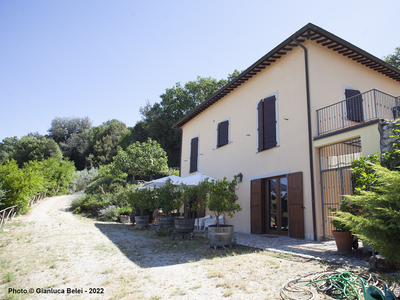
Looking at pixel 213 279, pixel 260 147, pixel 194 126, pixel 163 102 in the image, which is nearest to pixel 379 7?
pixel 260 147

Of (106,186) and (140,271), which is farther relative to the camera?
(106,186)

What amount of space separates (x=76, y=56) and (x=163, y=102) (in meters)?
19.9

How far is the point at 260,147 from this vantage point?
29.7 ft

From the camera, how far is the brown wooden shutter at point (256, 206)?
342 inches

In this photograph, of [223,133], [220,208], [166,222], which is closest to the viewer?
[220,208]

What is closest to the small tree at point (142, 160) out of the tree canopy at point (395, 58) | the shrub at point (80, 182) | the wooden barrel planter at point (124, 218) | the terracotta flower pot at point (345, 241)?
the wooden barrel planter at point (124, 218)

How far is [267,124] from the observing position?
8.92 metres

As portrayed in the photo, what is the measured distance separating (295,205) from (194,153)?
7549mm

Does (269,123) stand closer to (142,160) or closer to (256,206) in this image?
(256,206)

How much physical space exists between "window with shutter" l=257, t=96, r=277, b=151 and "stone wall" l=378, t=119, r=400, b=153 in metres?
3.17

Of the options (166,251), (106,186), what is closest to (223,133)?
(166,251)

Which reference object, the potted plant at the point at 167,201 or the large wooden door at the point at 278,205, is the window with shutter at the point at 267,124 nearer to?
the large wooden door at the point at 278,205

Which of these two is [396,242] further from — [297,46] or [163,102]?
[163,102]

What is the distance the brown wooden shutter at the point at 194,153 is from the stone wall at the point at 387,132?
30.0 ft
